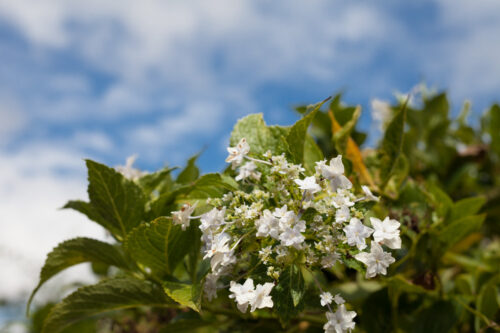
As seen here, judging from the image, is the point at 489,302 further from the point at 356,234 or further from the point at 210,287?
the point at 210,287

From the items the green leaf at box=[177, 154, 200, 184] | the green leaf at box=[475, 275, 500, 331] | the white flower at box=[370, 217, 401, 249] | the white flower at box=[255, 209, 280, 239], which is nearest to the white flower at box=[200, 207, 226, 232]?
the white flower at box=[255, 209, 280, 239]

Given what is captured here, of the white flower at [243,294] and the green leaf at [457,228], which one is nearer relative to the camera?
the white flower at [243,294]

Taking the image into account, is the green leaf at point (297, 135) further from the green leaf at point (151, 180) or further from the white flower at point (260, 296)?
the green leaf at point (151, 180)

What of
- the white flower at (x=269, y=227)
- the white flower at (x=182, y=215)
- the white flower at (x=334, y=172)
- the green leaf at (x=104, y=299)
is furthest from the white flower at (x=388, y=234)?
the green leaf at (x=104, y=299)

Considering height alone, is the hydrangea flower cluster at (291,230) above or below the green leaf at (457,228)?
below

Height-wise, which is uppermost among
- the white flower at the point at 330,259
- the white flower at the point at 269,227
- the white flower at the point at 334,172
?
the white flower at the point at 334,172

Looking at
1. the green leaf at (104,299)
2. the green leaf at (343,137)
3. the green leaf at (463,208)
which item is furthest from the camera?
the green leaf at (463,208)
